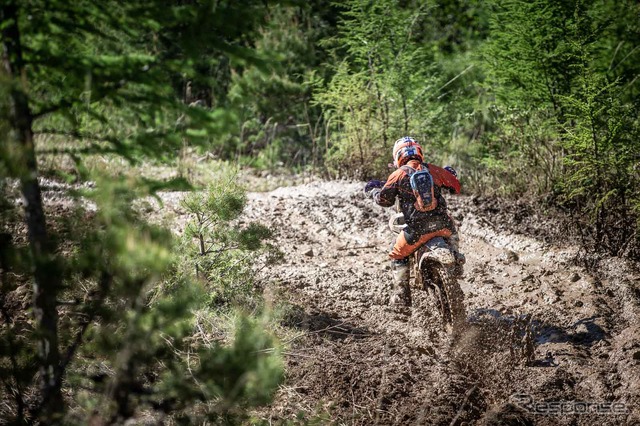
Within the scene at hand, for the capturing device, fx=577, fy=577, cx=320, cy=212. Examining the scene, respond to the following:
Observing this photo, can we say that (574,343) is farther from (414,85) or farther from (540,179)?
(414,85)

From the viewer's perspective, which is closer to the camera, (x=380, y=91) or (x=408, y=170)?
(x=408, y=170)

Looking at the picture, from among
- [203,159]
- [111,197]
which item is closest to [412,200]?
[111,197]

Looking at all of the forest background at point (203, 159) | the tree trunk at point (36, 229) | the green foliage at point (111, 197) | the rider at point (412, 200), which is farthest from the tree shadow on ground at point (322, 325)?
the tree trunk at point (36, 229)

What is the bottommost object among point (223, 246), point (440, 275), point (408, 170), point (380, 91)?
point (440, 275)

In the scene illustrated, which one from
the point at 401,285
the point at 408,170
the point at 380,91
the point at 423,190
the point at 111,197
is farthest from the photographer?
the point at 380,91

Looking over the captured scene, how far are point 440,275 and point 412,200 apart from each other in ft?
2.38

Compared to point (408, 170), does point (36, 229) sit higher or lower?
higher

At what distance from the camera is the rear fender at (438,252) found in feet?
16.0

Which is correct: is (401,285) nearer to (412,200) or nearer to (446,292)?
(446,292)

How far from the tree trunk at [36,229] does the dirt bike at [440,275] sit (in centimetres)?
326

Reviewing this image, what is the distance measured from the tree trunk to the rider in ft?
10.8

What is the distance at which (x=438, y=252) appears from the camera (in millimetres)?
4961

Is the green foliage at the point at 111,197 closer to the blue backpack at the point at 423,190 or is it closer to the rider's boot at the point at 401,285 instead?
the blue backpack at the point at 423,190

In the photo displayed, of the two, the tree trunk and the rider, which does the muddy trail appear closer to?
the rider
